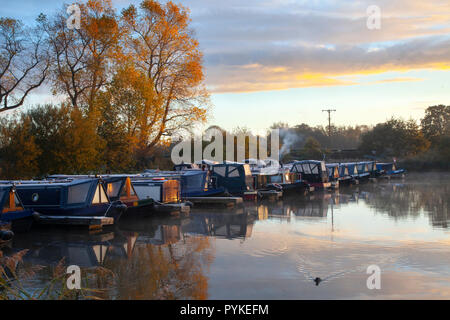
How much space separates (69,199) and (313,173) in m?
24.8

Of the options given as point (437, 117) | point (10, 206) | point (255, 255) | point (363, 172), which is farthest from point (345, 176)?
point (437, 117)

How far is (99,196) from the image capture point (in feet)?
65.9

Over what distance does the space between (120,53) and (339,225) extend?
76.7 ft

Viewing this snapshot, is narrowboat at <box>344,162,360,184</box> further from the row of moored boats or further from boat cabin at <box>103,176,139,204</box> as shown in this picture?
boat cabin at <box>103,176,139,204</box>

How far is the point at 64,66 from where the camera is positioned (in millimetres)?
36375

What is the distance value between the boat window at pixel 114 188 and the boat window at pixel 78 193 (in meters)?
1.76

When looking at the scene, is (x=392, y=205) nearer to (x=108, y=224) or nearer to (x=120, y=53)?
(x=108, y=224)

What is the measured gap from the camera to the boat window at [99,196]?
1992cm

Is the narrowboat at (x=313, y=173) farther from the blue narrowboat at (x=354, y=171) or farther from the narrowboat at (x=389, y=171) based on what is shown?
the narrowboat at (x=389, y=171)

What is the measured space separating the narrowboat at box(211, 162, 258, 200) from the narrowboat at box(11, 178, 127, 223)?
39.6ft

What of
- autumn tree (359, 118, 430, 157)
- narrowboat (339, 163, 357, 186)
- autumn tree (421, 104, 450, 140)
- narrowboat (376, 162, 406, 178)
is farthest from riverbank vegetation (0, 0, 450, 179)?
autumn tree (421, 104, 450, 140)

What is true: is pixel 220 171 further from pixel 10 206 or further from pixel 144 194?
pixel 10 206

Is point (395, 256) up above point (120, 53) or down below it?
below

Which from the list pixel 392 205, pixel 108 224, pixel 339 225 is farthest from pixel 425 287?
pixel 392 205
